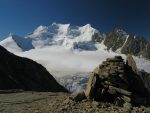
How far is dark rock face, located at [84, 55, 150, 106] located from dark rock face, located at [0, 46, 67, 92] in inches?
2390

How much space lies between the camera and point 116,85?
36094 millimetres

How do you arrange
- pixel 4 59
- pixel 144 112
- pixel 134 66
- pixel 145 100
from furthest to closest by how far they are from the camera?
pixel 4 59 → pixel 134 66 → pixel 145 100 → pixel 144 112

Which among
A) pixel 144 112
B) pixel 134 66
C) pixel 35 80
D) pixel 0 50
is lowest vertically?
pixel 144 112

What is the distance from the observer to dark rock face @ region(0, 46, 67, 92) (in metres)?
102

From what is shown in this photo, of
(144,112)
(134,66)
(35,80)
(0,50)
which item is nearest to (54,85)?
(35,80)

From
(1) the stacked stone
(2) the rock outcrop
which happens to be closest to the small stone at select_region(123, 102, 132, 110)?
(2) the rock outcrop

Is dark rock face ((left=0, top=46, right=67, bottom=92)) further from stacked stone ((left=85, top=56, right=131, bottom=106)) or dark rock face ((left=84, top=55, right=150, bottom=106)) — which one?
stacked stone ((left=85, top=56, right=131, bottom=106))

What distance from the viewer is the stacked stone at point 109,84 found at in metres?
35.1

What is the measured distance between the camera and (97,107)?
106 ft

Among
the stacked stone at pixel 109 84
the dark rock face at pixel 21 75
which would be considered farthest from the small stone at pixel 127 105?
the dark rock face at pixel 21 75

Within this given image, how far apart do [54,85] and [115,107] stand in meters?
109

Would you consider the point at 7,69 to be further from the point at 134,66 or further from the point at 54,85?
the point at 134,66

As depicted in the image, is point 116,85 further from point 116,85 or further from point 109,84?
point 109,84

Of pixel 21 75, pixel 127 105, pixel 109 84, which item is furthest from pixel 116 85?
pixel 21 75
